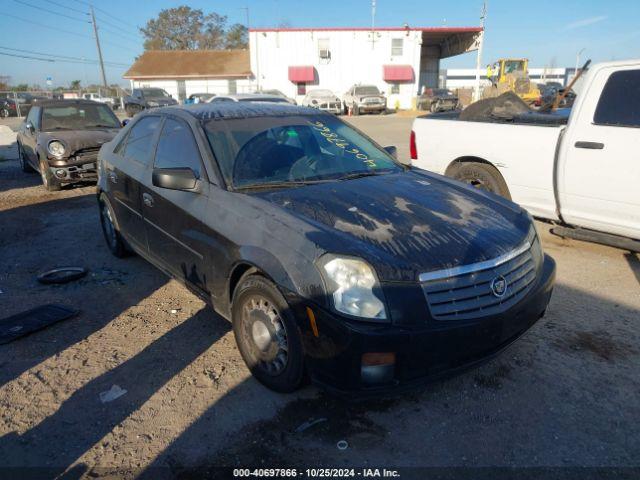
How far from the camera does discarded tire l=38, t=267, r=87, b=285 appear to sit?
15.1ft

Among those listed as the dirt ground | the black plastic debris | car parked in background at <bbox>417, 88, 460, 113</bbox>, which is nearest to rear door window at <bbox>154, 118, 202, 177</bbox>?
the dirt ground

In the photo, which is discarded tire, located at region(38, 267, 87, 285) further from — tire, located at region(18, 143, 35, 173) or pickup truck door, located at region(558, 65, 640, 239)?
tire, located at region(18, 143, 35, 173)

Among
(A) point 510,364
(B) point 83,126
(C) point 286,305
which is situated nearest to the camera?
(C) point 286,305

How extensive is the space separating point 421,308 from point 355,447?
80cm

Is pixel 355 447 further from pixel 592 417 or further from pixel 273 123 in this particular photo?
pixel 273 123

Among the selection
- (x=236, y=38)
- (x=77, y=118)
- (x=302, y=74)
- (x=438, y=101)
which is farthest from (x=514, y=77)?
(x=236, y=38)

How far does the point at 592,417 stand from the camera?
2.69m

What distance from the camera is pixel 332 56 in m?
39.6

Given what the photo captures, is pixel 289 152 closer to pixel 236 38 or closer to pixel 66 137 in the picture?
pixel 66 137

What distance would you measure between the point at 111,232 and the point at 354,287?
12.2 feet

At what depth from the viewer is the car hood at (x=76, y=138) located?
8.28m

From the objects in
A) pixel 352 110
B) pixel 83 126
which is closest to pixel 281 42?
pixel 352 110

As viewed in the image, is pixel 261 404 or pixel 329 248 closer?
pixel 329 248

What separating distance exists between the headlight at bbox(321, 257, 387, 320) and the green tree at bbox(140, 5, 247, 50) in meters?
71.2
